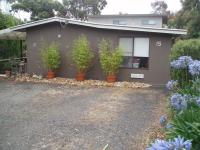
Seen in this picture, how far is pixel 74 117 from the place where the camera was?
820 centimetres

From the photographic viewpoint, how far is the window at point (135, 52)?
14133 millimetres

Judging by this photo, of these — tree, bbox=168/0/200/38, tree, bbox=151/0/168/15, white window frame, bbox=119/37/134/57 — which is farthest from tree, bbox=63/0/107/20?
white window frame, bbox=119/37/134/57

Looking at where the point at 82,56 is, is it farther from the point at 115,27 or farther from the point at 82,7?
the point at 82,7

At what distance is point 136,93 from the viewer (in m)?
11.9

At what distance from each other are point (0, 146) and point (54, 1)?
99.8 ft

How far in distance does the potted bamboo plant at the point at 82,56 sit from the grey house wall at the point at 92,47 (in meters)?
0.42

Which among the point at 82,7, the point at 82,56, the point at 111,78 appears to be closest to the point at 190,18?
the point at 111,78

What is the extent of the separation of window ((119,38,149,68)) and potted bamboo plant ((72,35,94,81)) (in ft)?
5.07

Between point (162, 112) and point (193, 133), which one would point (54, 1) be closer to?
point (162, 112)

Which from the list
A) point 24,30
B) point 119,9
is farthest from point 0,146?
point 119,9

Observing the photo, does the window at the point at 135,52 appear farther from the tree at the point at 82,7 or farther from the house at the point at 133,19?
the tree at the point at 82,7

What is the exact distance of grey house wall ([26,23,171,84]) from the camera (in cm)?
1394

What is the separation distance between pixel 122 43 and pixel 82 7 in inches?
1103

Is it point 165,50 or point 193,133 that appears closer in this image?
point 193,133
